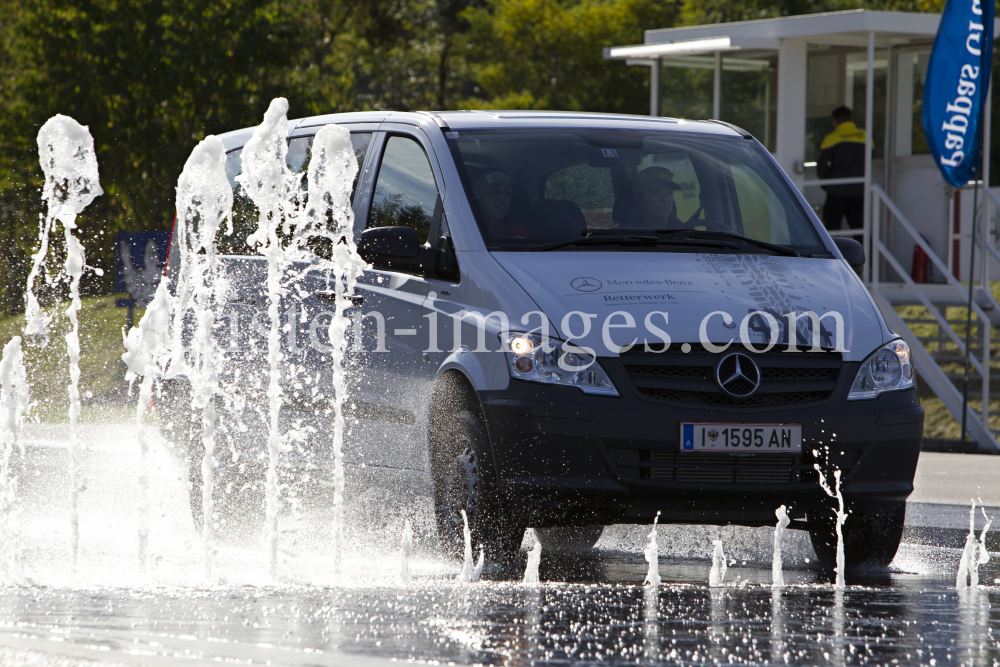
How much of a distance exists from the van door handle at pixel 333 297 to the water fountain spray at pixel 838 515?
2.22 metres

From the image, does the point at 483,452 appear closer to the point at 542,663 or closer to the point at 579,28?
the point at 542,663

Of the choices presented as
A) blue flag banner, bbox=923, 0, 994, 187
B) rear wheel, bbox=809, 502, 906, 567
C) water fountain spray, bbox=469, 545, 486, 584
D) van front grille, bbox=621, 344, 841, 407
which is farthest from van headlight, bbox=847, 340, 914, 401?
blue flag banner, bbox=923, 0, 994, 187

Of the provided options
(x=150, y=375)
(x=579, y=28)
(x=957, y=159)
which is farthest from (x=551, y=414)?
(x=579, y=28)

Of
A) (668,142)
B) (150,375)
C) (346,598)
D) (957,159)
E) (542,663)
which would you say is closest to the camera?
(542,663)

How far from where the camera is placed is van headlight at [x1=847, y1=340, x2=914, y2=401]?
19.7 ft

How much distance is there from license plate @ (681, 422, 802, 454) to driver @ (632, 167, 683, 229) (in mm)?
1218

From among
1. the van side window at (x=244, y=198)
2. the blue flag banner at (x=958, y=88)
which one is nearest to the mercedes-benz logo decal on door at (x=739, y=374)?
the van side window at (x=244, y=198)

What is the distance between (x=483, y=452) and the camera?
5812mm

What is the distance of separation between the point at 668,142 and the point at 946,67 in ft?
24.2

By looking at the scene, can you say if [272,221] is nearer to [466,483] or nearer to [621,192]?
[621,192]

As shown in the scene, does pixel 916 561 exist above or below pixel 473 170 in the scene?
below

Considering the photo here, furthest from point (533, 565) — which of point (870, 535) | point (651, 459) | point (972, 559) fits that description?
point (972, 559)

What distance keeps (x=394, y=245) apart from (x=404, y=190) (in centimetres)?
62

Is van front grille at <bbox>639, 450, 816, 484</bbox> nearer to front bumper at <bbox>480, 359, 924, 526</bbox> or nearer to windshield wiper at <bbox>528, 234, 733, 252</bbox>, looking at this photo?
A: front bumper at <bbox>480, 359, 924, 526</bbox>
